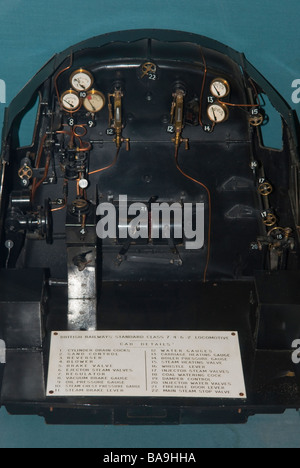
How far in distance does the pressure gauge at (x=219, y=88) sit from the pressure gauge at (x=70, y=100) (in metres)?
0.60

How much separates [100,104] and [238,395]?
4.50 feet

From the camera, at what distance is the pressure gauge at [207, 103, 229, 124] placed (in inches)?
112

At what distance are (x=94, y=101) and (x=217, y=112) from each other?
55cm

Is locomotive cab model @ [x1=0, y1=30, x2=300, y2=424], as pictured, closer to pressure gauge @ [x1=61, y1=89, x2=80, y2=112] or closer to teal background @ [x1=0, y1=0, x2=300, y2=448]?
pressure gauge @ [x1=61, y1=89, x2=80, y2=112]

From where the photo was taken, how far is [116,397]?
2463mm

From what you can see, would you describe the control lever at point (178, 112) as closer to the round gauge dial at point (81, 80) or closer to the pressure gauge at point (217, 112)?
the pressure gauge at point (217, 112)

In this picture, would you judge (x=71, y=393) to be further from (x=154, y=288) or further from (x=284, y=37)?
(x=284, y=37)

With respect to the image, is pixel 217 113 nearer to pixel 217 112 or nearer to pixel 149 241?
pixel 217 112

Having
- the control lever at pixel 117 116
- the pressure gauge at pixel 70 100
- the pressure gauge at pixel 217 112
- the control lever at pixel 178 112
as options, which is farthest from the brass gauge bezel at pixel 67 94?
the pressure gauge at pixel 217 112

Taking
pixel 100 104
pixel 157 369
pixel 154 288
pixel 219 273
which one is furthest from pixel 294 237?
pixel 100 104

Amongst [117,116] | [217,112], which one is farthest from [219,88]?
[117,116]

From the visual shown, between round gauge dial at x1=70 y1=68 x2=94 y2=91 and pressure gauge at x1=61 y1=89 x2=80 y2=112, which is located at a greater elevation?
round gauge dial at x1=70 y1=68 x2=94 y2=91

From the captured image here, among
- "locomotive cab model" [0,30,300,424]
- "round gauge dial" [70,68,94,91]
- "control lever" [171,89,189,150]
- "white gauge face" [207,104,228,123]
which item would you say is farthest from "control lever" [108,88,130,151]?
"white gauge face" [207,104,228,123]

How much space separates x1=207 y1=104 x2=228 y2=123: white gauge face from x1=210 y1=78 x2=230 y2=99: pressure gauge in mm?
48
